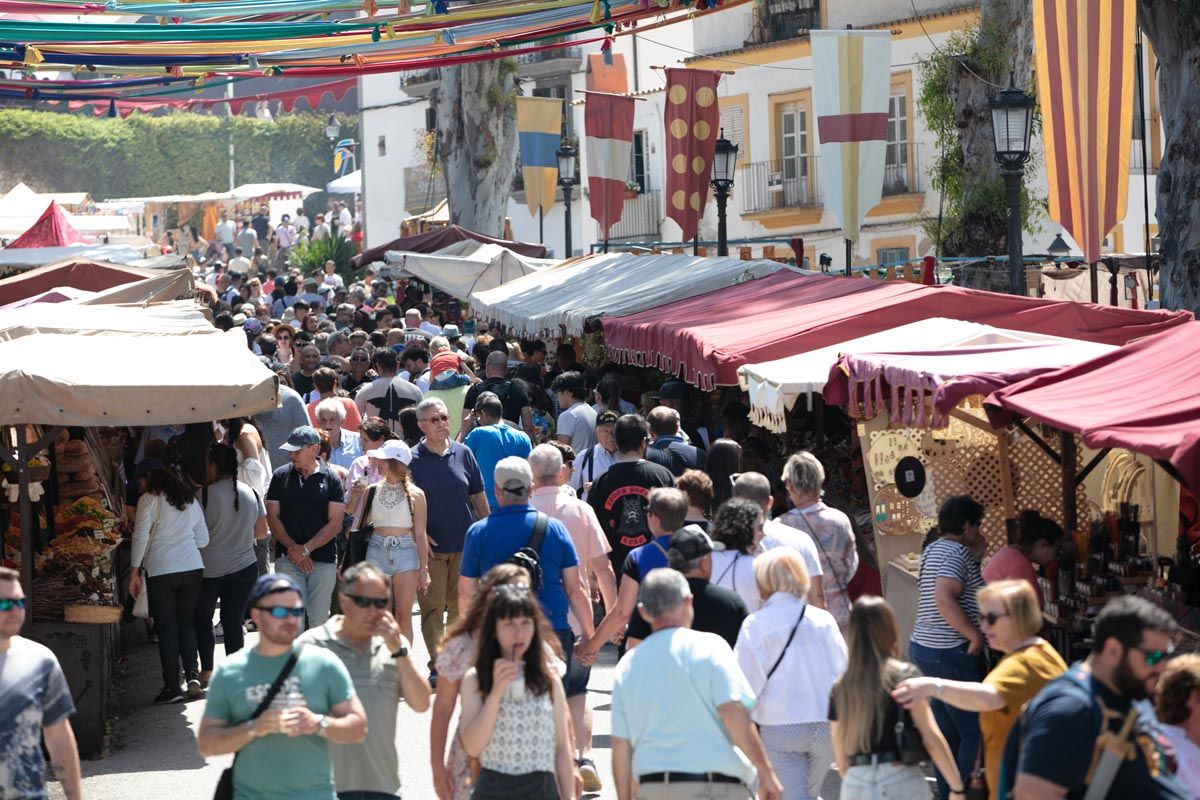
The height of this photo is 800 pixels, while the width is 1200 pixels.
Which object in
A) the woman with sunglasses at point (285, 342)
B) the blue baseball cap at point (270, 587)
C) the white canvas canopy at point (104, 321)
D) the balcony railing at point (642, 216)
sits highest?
the balcony railing at point (642, 216)

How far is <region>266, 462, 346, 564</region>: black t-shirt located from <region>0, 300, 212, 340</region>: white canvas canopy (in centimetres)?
131

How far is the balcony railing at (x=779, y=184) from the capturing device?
111ft

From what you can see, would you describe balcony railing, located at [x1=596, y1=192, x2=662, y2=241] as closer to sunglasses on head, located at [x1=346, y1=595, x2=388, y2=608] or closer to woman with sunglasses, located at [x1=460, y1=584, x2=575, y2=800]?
sunglasses on head, located at [x1=346, y1=595, x2=388, y2=608]

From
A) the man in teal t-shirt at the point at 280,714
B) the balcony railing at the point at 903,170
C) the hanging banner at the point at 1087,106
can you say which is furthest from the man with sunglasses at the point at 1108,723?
the balcony railing at the point at 903,170

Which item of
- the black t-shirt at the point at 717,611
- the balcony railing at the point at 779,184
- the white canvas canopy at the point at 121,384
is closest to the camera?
the black t-shirt at the point at 717,611

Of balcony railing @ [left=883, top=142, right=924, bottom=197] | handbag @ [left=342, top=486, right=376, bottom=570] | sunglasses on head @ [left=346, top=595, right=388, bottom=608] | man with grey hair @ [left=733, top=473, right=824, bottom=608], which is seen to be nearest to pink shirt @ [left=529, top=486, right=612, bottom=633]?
man with grey hair @ [left=733, top=473, right=824, bottom=608]

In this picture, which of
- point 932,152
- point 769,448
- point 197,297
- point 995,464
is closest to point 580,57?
point 932,152

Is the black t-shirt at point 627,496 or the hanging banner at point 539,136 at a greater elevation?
the hanging banner at point 539,136

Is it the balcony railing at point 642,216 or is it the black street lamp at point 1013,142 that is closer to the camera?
Answer: the black street lamp at point 1013,142

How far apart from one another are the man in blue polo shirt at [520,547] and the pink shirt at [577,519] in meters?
0.75

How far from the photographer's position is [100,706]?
8914 mm

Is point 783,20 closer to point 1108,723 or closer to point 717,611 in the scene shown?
point 717,611

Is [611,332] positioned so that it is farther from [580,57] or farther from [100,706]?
[580,57]

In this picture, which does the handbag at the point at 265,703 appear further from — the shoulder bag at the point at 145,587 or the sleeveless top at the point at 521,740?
the shoulder bag at the point at 145,587
